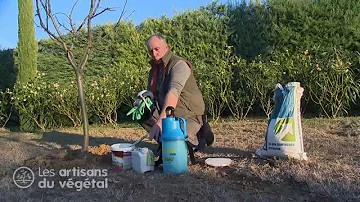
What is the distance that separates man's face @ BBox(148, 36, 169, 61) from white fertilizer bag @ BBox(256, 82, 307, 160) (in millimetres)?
1155

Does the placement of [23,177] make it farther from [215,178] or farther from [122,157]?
[215,178]

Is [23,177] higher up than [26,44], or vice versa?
[26,44]

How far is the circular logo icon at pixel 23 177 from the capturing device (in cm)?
292

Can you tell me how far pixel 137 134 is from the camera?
5.84 metres

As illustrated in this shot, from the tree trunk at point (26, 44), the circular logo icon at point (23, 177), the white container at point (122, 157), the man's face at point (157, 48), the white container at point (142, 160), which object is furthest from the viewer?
the tree trunk at point (26, 44)

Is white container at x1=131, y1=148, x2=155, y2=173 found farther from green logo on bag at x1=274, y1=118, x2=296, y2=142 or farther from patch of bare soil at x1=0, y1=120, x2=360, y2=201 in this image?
green logo on bag at x1=274, y1=118, x2=296, y2=142

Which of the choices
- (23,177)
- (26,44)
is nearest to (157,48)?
(23,177)

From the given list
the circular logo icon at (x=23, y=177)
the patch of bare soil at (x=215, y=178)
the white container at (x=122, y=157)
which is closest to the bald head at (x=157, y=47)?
the white container at (x=122, y=157)

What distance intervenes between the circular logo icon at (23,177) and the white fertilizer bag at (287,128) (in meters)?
2.02

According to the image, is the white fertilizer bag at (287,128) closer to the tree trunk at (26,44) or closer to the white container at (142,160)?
the white container at (142,160)

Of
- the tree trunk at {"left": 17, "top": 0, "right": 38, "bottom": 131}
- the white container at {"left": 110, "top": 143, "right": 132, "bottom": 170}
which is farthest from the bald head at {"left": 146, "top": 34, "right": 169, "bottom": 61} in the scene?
the tree trunk at {"left": 17, "top": 0, "right": 38, "bottom": 131}

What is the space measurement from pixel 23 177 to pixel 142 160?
984 millimetres

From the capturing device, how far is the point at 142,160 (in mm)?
3119

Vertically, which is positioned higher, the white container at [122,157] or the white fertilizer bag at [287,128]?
the white fertilizer bag at [287,128]
